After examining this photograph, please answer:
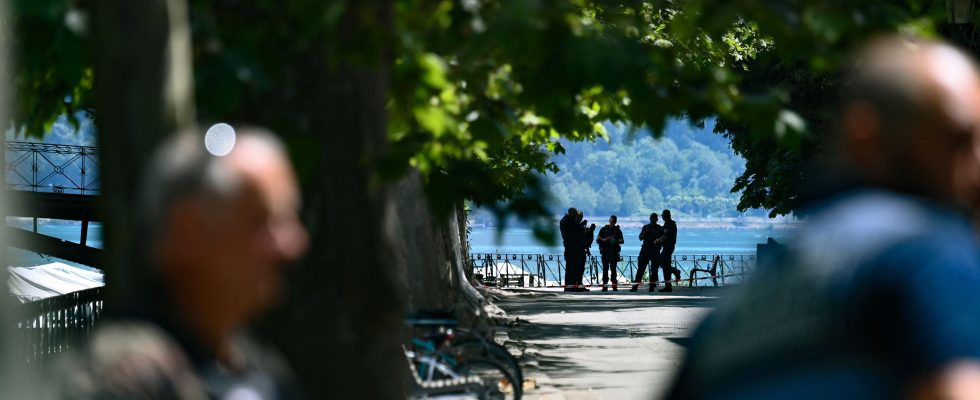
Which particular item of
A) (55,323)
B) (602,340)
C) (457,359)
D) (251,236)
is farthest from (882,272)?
(602,340)

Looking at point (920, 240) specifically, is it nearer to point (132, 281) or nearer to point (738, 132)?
point (132, 281)

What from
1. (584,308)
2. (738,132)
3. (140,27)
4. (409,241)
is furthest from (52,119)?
(738,132)

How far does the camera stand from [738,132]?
34.5 metres

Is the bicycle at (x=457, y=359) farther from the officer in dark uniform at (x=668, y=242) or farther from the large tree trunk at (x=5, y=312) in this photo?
the officer in dark uniform at (x=668, y=242)

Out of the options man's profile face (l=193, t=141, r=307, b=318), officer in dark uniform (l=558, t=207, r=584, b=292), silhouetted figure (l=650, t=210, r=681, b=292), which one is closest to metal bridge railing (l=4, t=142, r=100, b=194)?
officer in dark uniform (l=558, t=207, r=584, b=292)

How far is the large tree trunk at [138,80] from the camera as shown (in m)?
3.93

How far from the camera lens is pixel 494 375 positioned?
11875 mm

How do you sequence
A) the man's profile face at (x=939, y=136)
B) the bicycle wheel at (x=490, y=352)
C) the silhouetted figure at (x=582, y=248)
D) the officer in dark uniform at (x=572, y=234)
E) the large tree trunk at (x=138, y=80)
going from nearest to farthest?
the man's profile face at (x=939, y=136), the large tree trunk at (x=138, y=80), the bicycle wheel at (x=490, y=352), the officer in dark uniform at (x=572, y=234), the silhouetted figure at (x=582, y=248)

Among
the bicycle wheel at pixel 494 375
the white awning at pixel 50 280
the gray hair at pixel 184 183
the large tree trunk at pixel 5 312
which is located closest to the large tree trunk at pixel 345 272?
the large tree trunk at pixel 5 312

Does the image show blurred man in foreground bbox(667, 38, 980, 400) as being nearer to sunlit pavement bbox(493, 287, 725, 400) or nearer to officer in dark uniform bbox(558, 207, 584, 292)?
sunlit pavement bbox(493, 287, 725, 400)

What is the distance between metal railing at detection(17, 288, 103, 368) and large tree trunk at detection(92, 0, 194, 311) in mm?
8337

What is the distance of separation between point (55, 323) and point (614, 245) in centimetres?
2274

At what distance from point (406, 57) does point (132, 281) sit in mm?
3812

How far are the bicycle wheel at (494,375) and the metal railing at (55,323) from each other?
3.33m
